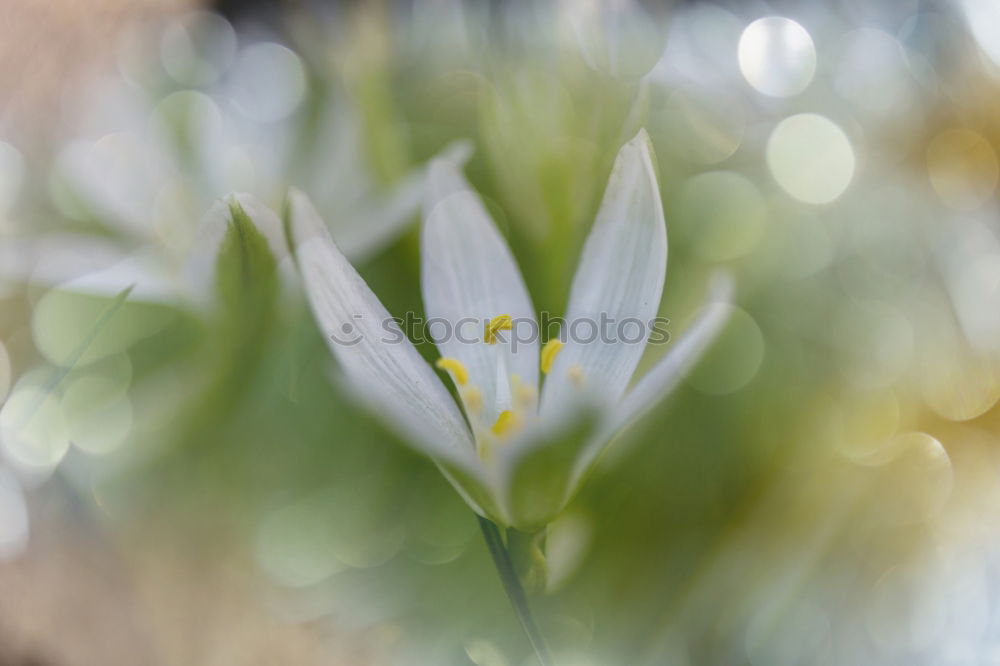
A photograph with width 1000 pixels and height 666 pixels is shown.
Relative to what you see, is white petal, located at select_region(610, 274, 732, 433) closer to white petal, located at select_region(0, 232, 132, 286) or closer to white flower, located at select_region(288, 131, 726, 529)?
white flower, located at select_region(288, 131, 726, 529)

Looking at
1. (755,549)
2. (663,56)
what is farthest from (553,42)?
(755,549)

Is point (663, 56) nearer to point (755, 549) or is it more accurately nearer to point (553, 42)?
point (553, 42)

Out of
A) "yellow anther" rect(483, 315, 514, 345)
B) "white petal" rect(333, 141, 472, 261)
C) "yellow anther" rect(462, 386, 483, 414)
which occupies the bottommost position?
"yellow anther" rect(462, 386, 483, 414)

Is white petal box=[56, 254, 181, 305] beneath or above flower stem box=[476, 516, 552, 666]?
above

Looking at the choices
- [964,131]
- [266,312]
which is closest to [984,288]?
[964,131]

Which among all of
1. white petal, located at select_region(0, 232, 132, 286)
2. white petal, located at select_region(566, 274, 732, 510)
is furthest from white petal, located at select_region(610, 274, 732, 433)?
white petal, located at select_region(0, 232, 132, 286)

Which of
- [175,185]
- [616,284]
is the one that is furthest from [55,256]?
[616,284]
